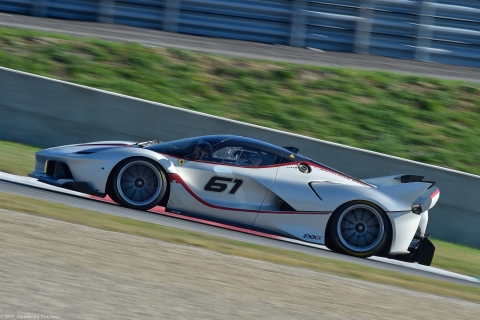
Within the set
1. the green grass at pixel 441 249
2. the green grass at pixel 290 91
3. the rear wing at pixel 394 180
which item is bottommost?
the green grass at pixel 441 249

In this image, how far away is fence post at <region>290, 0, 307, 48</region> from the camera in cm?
1816

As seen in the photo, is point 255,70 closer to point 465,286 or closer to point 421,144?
point 421,144

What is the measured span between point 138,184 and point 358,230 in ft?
8.59

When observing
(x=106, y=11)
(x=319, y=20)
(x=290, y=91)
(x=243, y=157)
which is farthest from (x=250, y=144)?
(x=106, y=11)

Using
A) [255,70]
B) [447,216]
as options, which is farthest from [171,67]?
[447,216]

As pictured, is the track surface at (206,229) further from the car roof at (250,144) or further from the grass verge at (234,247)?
the car roof at (250,144)

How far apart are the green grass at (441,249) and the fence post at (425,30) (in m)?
8.79

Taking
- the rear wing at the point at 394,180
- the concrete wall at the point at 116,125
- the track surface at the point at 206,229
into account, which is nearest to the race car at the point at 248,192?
the track surface at the point at 206,229

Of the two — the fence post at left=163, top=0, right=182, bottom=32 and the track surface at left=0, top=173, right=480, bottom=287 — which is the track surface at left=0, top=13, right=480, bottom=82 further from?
the track surface at left=0, top=173, right=480, bottom=287

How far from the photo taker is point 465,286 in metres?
7.74

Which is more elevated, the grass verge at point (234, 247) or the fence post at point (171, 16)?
the fence post at point (171, 16)

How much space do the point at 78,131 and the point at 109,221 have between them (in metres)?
5.07

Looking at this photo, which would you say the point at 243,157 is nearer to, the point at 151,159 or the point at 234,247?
the point at 151,159

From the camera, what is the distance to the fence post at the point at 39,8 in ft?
62.7
